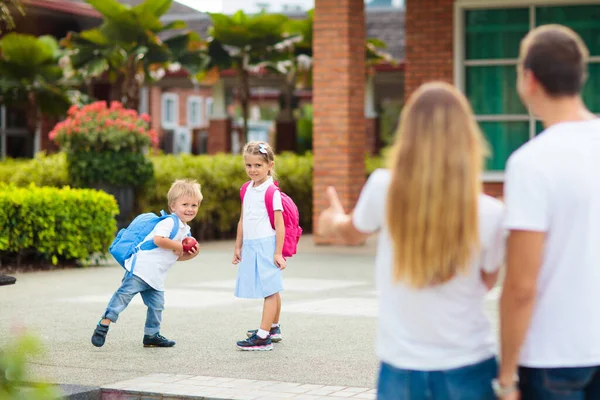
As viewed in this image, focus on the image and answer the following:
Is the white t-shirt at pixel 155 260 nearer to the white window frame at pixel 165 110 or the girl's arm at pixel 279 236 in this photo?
the girl's arm at pixel 279 236

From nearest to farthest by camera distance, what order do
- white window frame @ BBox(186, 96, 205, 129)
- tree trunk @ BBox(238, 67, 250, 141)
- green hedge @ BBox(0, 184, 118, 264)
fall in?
1. green hedge @ BBox(0, 184, 118, 264)
2. tree trunk @ BBox(238, 67, 250, 141)
3. white window frame @ BBox(186, 96, 205, 129)

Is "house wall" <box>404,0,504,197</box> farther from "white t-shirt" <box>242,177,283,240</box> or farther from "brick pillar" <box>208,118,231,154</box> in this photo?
"brick pillar" <box>208,118,231,154</box>

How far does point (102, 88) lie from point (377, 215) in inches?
980

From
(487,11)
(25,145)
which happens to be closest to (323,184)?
(487,11)

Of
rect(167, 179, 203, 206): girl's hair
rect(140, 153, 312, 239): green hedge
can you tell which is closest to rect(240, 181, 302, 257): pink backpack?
rect(167, 179, 203, 206): girl's hair

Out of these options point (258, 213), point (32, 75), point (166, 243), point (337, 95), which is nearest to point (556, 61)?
point (258, 213)

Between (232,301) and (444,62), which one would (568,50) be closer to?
(232,301)

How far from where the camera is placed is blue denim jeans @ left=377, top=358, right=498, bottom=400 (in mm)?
3146

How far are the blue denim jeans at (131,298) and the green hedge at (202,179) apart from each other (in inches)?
366

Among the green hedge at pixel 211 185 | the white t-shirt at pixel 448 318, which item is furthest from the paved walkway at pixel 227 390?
the green hedge at pixel 211 185

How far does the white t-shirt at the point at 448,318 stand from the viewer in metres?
3.18

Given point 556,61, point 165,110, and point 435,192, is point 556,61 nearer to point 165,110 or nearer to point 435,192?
point 435,192

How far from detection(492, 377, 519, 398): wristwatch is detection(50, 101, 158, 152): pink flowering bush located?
13587 millimetres

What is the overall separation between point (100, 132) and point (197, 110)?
29.2 meters
